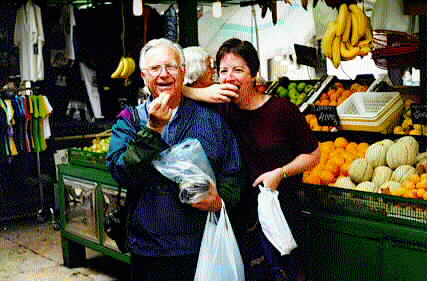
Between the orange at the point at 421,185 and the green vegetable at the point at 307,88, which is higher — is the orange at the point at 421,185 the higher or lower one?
the lower one

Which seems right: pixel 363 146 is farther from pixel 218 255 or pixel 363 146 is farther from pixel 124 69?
pixel 124 69

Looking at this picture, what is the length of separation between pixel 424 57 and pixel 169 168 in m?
2.29

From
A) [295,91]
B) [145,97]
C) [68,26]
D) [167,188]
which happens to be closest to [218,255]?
[167,188]

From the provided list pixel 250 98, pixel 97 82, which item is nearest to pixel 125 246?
pixel 250 98

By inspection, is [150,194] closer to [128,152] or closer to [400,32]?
[128,152]

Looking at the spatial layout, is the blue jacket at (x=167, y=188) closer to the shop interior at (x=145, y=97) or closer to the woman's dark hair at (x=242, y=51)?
the woman's dark hair at (x=242, y=51)

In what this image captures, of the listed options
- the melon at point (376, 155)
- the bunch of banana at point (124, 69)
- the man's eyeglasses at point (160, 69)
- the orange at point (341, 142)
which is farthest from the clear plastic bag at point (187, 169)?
the bunch of banana at point (124, 69)

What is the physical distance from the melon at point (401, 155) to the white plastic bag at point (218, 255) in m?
1.37

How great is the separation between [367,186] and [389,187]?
0.15 m

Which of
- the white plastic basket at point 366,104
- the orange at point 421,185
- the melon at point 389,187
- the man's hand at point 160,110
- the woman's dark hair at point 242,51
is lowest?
the melon at point 389,187

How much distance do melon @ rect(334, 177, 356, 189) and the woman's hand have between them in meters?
0.79

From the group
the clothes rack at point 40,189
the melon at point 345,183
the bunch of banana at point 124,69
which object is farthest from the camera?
the clothes rack at point 40,189

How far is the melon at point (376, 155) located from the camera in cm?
341

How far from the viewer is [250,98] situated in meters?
2.73
